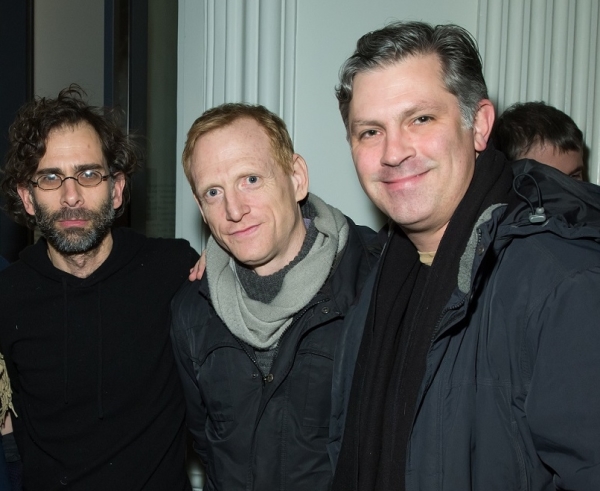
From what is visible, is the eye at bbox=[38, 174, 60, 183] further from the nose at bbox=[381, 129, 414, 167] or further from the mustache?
the nose at bbox=[381, 129, 414, 167]

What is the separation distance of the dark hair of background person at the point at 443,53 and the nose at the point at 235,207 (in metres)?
0.53

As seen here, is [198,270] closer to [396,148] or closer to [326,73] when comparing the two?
[396,148]

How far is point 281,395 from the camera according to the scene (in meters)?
1.98

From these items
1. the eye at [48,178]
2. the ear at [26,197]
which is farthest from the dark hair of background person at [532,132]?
the ear at [26,197]

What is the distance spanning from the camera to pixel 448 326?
1420 millimetres

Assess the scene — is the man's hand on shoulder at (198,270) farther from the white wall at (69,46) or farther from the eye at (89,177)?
the white wall at (69,46)

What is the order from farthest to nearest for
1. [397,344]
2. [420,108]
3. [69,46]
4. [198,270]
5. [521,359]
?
[69,46] → [198,270] → [397,344] → [420,108] → [521,359]

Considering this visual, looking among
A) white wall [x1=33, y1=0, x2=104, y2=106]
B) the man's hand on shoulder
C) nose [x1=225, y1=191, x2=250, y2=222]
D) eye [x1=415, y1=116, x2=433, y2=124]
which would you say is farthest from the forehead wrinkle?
white wall [x1=33, y1=0, x2=104, y2=106]

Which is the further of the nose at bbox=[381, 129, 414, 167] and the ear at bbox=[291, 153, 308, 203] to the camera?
the ear at bbox=[291, 153, 308, 203]

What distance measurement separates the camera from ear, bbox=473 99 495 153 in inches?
65.1

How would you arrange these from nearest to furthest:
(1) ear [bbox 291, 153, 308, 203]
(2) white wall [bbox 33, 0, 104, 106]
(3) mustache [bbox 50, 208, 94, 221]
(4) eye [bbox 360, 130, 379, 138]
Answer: (4) eye [bbox 360, 130, 379, 138] → (1) ear [bbox 291, 153, 308, 203] → (3) mustache [bbox 50, 208, 94, 221] → (2) white wall [bbox 33, 0, 104, 106]

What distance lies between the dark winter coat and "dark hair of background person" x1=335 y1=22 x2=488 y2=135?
0.65 meters

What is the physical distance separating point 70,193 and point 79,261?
230 millimetres

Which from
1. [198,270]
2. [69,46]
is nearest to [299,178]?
[198,270]
